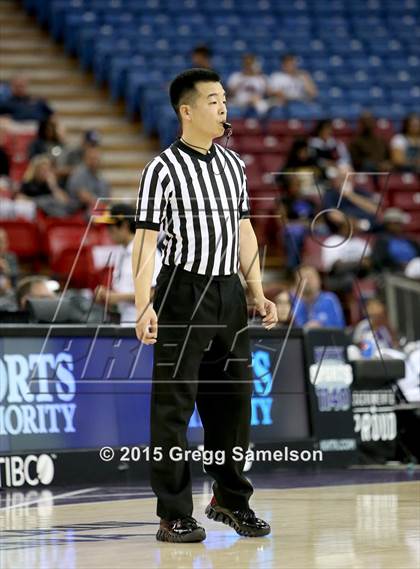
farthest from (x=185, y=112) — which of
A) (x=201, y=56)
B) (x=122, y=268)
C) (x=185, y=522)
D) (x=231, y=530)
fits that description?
(x=201, y=56)

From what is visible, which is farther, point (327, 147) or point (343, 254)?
point (327, 147)

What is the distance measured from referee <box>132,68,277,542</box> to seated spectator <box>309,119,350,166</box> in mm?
10841

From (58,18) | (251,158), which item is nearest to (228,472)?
(251,158)

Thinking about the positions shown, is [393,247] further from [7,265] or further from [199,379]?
[199,379]

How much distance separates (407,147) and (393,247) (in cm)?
335

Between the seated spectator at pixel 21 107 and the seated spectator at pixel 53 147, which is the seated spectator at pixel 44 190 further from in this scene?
the seated spectator at pixel 21 107

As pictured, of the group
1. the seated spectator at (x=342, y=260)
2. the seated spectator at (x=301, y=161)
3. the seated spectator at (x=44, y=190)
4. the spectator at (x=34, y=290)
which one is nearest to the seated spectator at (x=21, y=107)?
the seated spectator at (x=44, y=190)

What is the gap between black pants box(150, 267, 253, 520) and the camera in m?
6.14

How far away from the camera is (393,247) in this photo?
1584 centimetres

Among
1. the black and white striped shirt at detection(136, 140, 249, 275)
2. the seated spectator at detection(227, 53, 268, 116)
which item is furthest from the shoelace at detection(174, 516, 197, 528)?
the seated spectator at detection(227, 53, 268, 116)

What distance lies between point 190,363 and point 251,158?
1160cm

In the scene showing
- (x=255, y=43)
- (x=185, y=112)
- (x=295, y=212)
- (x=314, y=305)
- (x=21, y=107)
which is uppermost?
→ (x=255, y=43)

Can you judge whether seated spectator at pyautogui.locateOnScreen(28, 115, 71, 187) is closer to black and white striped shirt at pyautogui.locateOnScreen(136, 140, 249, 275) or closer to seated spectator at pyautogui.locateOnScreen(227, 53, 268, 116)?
seated spectator at pyautogui.locateOnScreen(227, 53, 268, 116)

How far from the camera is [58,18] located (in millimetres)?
20734
